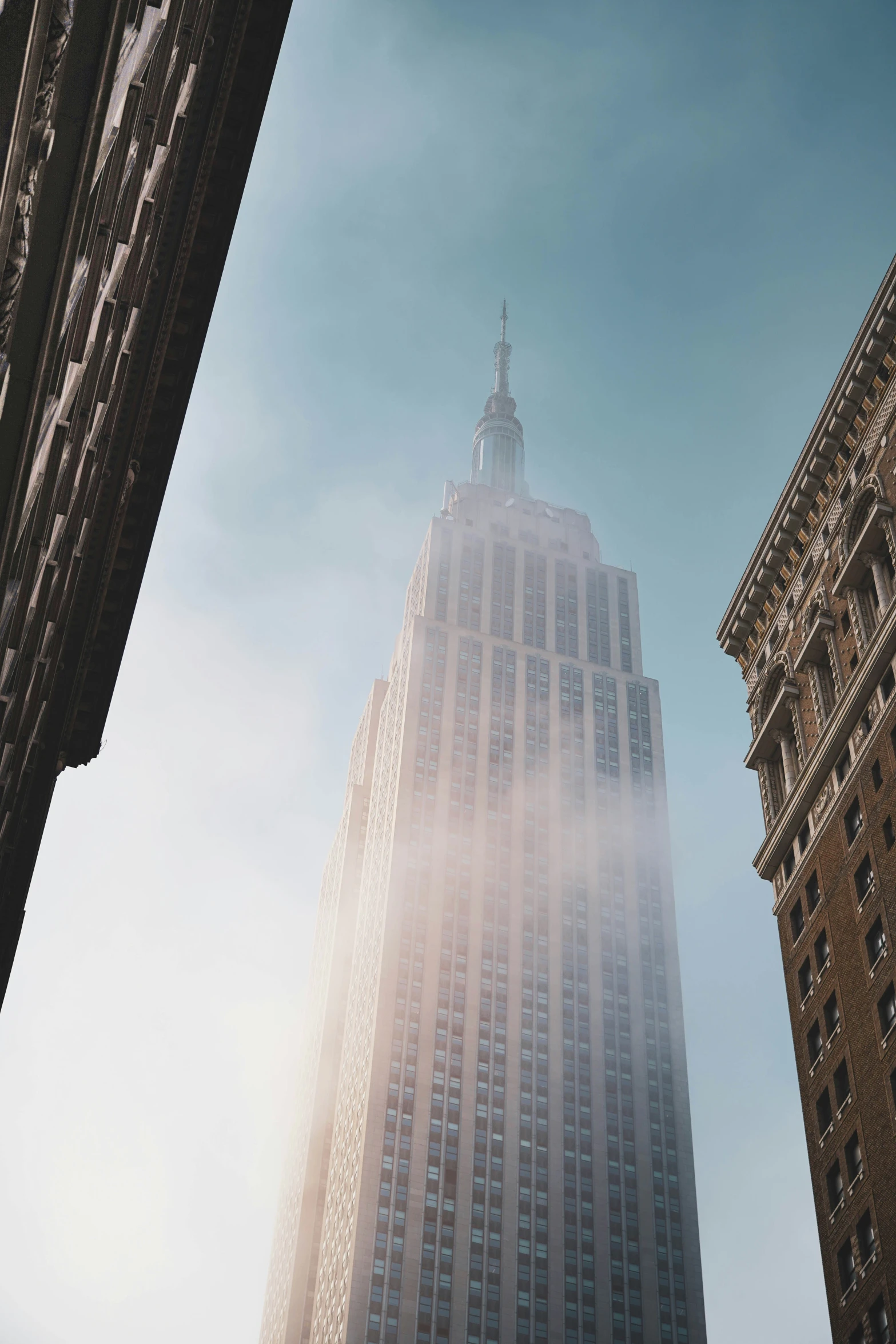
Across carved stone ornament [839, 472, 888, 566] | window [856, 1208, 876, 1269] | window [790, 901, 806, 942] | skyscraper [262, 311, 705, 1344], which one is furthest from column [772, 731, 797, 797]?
skyscraper [262, 311, 705, 1344]

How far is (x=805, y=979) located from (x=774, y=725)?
1351cm

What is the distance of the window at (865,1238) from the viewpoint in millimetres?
47031

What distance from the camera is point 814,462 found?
217 ft

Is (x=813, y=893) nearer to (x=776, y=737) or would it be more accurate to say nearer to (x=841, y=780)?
(x=841, y=780)

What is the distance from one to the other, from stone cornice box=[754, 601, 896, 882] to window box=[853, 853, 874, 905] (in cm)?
636

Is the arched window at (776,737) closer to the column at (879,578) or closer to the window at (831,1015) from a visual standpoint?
the column at (879,578)

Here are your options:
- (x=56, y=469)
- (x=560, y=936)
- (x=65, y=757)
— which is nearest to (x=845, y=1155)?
(x=65, y=757)

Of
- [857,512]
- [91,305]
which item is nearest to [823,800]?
[857,512]

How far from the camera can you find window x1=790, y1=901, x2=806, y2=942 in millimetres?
58925

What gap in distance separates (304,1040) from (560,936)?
53477 millimetres

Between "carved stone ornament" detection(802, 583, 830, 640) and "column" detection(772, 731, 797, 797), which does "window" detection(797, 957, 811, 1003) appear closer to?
"column" detection(772, 731, 797, 797)

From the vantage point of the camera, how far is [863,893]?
53625 millimetres

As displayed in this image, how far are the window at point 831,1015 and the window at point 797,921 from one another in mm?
4537

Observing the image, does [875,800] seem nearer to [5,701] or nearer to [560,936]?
[5,701]
